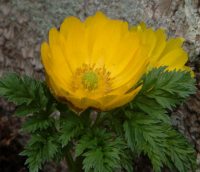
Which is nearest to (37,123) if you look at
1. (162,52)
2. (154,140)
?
(154,140)

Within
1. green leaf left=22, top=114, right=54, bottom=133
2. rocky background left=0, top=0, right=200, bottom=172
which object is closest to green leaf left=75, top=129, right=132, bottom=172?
green leaf left=22, top=114, right=54, bottom=133

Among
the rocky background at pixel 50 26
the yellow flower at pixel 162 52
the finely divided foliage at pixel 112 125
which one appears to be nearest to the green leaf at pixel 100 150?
the finely divided foliage at pixel 112 125

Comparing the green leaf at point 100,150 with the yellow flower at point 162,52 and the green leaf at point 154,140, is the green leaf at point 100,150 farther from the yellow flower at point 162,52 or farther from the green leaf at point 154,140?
the yellow flower at point 162,52

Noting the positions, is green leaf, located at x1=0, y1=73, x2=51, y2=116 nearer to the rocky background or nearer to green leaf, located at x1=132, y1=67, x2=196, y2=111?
green leaf, located at x1=132, y1=67, x2=196, y2=111

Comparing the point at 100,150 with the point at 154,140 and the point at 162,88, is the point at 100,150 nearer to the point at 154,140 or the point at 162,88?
the point at 154,140

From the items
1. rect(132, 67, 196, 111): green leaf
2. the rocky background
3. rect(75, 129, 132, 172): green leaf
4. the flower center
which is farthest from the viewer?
the rocky background
